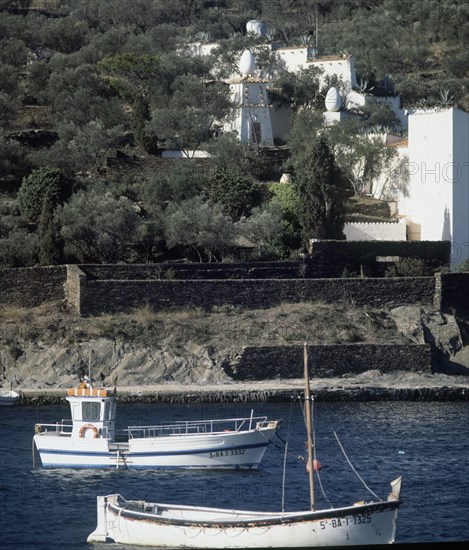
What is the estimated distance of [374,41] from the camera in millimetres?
110312

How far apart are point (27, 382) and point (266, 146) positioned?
26.5 metres

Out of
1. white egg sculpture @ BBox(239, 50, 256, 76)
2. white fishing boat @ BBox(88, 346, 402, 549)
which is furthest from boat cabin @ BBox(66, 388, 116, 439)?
white egg sculpture @ BBox(239, 50, 256, 76)

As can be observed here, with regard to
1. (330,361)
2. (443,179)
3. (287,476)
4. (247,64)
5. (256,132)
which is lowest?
(287,476)

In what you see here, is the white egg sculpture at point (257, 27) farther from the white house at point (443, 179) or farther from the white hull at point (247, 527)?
the white hull at point (247, 527)

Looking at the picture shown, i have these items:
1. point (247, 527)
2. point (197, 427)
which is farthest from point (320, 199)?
point (247, 527)

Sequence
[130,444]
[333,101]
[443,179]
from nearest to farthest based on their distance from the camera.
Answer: [130,444]
[443,179]
[333,101]

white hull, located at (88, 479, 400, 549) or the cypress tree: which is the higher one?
the cypress tree

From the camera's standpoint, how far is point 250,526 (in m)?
38.5

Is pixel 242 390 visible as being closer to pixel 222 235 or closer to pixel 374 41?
pixel 222 235

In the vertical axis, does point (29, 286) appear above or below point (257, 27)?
below

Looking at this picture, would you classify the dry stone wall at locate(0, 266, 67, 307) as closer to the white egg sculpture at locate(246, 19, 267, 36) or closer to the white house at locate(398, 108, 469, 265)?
the white house at locate(398, 108, 469, 265)

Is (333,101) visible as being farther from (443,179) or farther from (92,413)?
(92,413)

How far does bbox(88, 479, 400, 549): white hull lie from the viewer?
38.3m

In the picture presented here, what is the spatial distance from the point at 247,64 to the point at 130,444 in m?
40.5
